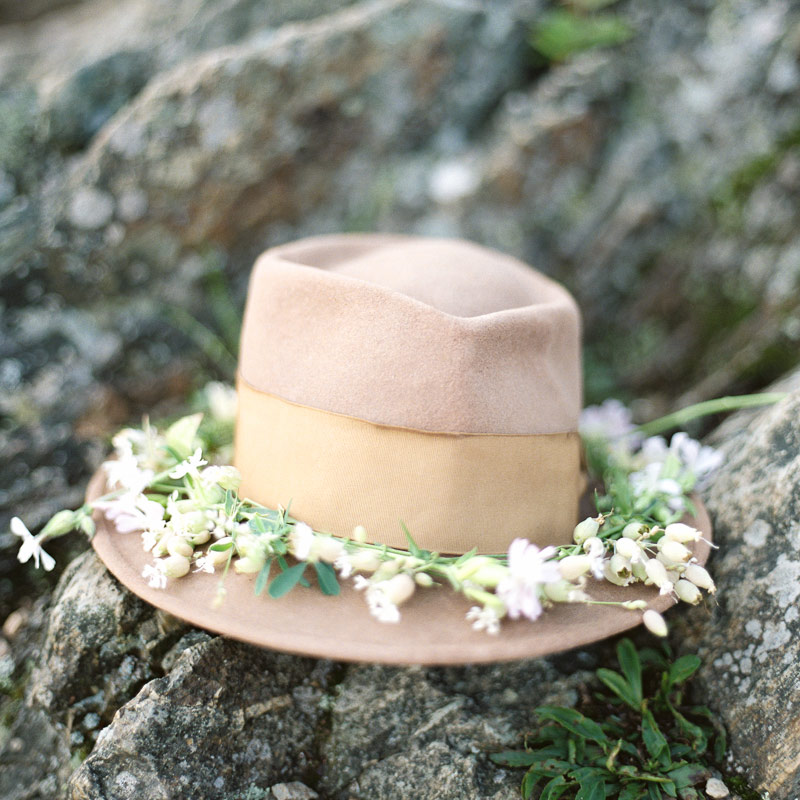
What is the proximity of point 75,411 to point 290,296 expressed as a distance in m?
1.58

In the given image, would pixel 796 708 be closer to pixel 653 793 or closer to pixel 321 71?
pixel 653 793

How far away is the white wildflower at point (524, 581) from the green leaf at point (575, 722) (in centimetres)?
62

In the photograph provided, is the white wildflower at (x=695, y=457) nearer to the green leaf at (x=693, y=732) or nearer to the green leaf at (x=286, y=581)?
the green leaf at (x=693, y=732)

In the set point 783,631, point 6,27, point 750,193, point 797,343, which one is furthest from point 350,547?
point 6,27

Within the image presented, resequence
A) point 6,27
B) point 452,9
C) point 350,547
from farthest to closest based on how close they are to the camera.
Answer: point 6,27 → point 452,9 → point 350,547

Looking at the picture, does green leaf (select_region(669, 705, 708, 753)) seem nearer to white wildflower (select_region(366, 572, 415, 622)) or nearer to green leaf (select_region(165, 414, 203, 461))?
white wildflower (select_region(366, 572, 415, 622))

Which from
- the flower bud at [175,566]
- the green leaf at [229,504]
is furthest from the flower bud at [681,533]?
the flower bud at [175,566]

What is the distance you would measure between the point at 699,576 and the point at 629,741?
23.6 inches

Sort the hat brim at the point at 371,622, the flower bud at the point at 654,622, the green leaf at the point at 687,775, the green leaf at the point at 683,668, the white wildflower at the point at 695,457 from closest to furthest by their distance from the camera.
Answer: the hat brim at the point at 371,622 → the flower bud at the point at 654,622 → the green leaf at the point at 687,775 → the green leaf at the point at 683,668 → the white wildflower at the point at 695,457

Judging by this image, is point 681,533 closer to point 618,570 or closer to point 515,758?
point 618,570

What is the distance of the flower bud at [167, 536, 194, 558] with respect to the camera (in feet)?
5.83

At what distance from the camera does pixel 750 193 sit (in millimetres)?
3352

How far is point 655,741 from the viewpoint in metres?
1.93

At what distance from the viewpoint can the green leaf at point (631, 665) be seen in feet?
6.78
